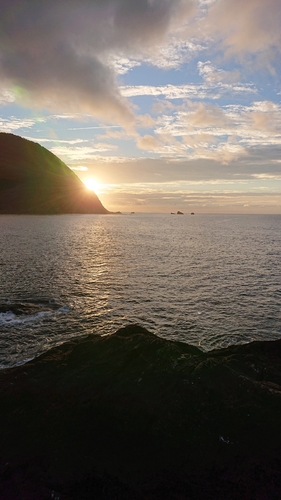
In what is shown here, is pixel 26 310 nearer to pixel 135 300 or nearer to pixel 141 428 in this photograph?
pixel 135 300

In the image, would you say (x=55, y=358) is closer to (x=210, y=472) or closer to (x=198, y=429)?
(x=198, y=429)

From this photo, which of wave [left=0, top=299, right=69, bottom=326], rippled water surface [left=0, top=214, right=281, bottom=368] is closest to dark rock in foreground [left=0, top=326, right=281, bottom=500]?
rippled water surface [left=0, top=214, right=281, bottom=368]

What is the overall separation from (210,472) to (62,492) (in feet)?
15.2

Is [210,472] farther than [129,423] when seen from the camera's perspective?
No

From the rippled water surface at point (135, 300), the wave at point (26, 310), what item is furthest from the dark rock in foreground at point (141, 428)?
the wave at point (26, 310)

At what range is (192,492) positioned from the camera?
27.0ft

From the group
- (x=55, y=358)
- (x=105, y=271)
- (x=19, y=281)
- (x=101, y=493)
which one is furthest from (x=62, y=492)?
(x=105, y=271)

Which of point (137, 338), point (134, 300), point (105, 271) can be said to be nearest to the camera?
point (137, 338)

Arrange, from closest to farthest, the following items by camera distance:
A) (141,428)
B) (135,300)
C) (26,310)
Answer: (141,428) < (26,310) < (135,300)

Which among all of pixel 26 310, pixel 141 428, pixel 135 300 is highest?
pixel 141 428

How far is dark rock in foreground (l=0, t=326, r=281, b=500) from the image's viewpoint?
843cm

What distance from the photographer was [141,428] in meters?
10.2

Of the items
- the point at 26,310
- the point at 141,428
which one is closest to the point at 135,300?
the point at 26,310

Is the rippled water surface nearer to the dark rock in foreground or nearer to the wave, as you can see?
the wave
